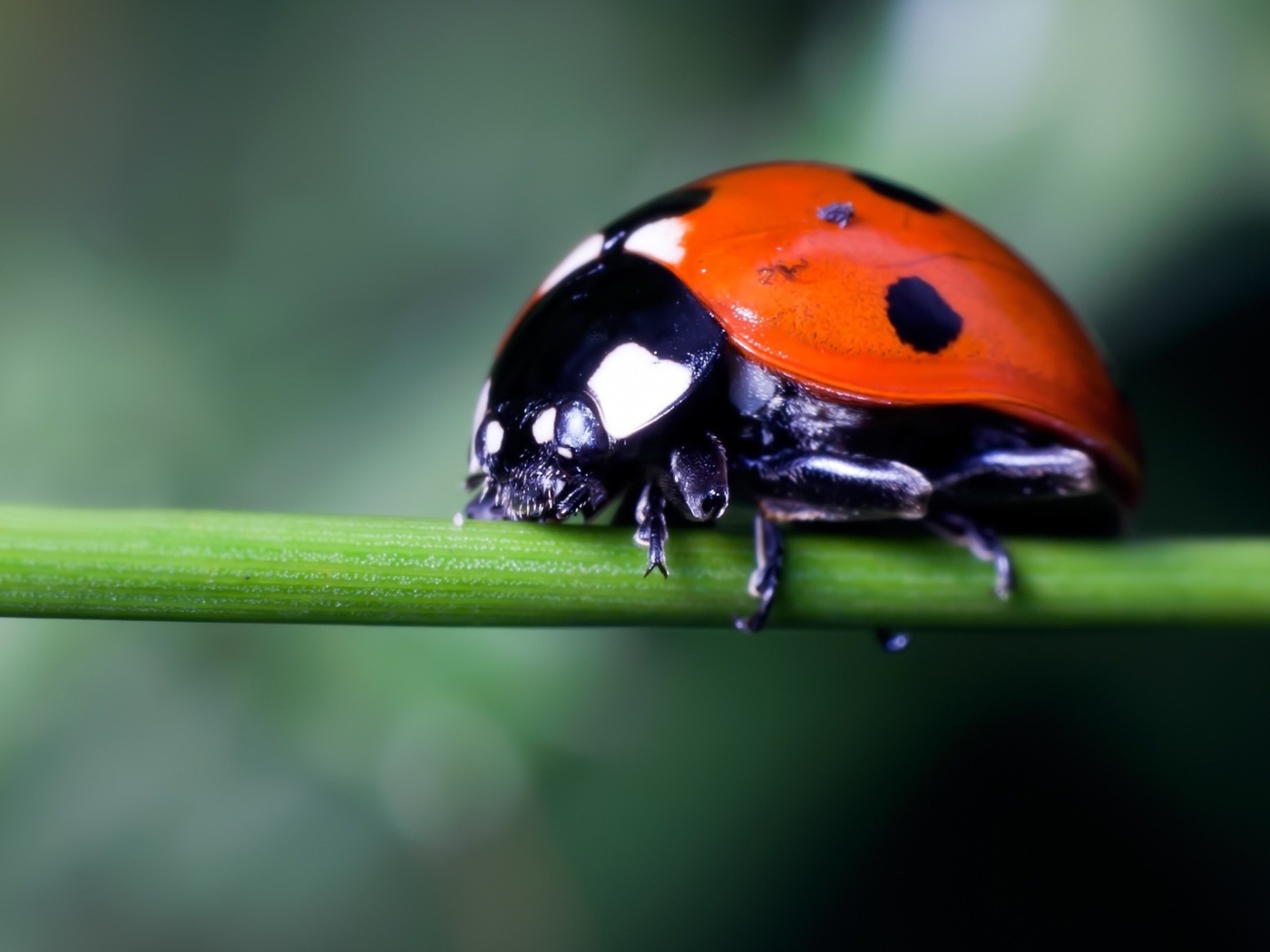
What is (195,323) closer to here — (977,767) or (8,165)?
(8,165)

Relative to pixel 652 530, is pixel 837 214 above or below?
above

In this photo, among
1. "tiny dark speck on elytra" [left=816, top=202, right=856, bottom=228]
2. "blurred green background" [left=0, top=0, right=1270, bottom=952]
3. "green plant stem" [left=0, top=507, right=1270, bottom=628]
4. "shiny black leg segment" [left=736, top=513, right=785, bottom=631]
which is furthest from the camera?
"blurred green background" [left=0, top=0, right=1270, bottom=952]

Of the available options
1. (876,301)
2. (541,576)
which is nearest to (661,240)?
(876,301)

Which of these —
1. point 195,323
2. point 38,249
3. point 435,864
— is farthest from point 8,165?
point 435,864

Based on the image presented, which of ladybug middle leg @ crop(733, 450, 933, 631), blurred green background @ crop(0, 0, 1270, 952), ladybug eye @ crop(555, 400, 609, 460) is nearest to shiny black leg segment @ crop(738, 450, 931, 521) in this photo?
ladybug middle leg @ crop(733, 450, 933, 631)

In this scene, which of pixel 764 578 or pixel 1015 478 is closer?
pixel 764 578

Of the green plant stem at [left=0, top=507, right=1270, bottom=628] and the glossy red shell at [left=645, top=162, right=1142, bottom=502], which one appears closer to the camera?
the green plant stem at [left=0, top=507, right=1270, bottom=628]

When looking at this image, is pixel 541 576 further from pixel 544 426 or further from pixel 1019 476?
pixel 1019 476

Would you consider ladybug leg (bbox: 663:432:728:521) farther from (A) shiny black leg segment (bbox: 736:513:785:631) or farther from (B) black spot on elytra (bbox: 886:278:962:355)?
(B) black spot on elytra (bbox: 886:278:962:355)
